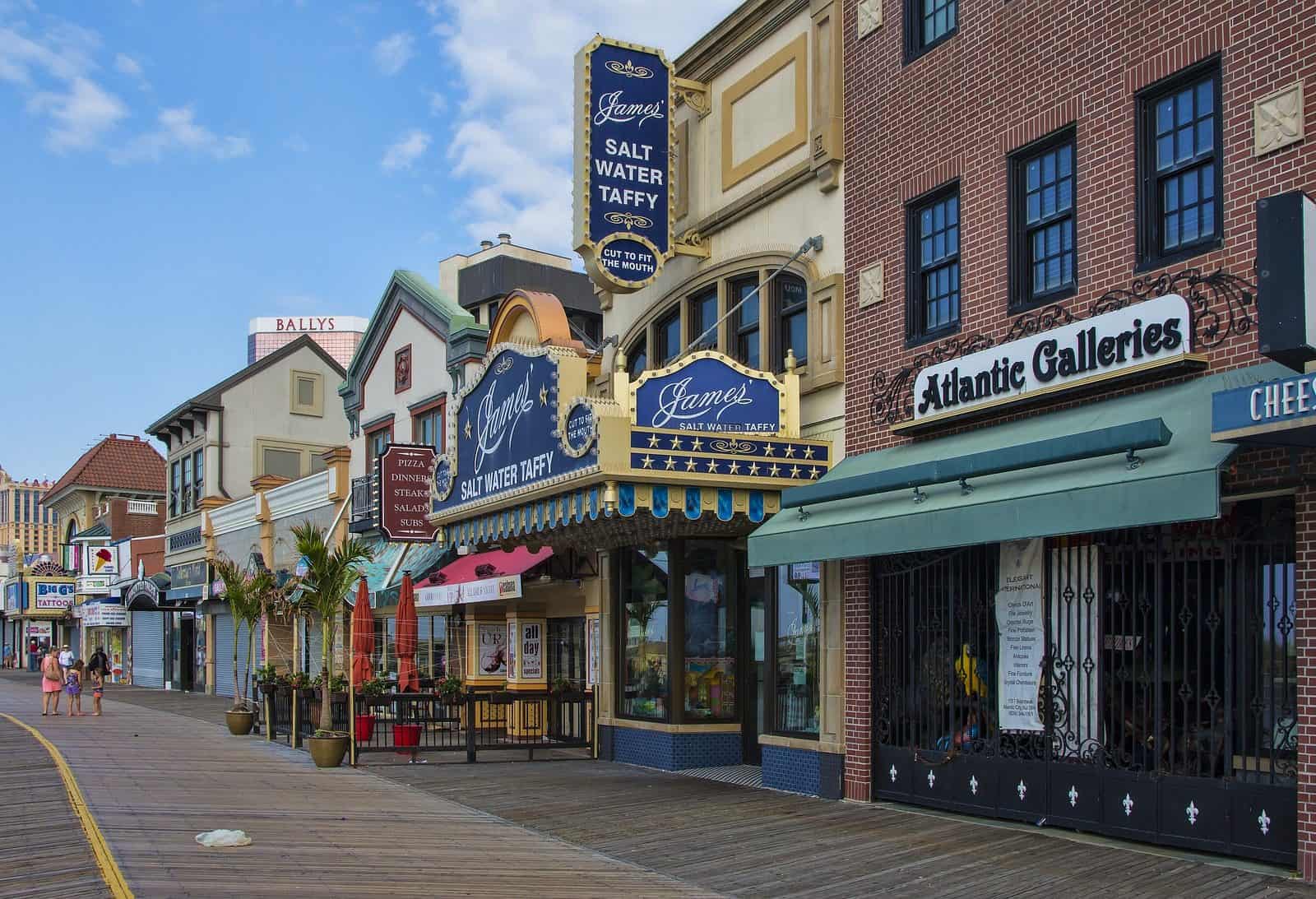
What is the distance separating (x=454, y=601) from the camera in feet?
76.5

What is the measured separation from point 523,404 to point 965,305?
576cm

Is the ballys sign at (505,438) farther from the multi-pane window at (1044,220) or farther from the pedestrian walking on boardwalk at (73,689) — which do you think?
the pedestrian walking on boardwalk at (73,689)

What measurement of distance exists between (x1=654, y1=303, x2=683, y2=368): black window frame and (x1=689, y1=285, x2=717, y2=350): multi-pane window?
51 centimetres

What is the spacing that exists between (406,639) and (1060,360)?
45.7ft

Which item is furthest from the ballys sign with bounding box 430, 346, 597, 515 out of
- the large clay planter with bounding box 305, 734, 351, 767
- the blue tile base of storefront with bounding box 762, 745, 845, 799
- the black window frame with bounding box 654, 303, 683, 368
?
the blue tile base of storefront with bounding box 762, 745, 845, 799

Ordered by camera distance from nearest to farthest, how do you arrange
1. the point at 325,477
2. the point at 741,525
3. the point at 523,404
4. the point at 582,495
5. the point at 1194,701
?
the point at 1194,701 → the point at 582,495 → the point at 523,404 → the point at 741,525 → the point at 325,477

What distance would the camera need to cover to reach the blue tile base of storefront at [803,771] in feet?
47.5

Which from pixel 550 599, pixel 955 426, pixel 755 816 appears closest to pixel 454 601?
pixel 550 599

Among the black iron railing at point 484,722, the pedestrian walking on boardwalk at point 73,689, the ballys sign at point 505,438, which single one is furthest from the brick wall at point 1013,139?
the pedestrian walking on boardwalk at point 73,689

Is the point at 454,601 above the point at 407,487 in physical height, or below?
below

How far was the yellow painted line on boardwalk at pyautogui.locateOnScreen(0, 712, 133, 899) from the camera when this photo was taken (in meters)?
9.49

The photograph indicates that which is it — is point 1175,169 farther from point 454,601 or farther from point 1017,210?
point 454,601

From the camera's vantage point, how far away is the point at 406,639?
22359 mm

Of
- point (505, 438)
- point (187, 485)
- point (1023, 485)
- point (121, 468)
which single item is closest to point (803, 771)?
point (1023, 485)
